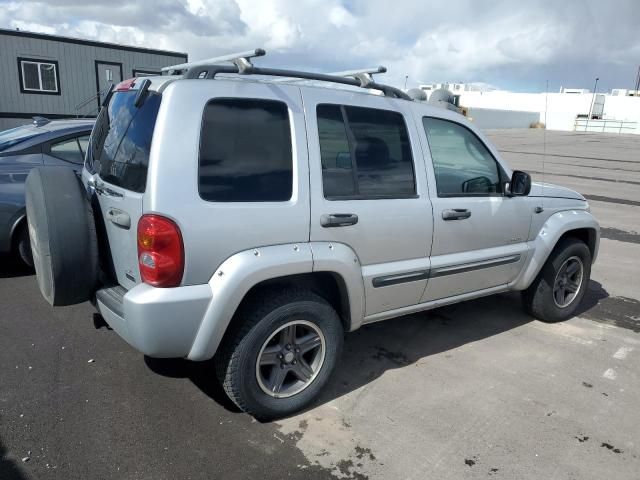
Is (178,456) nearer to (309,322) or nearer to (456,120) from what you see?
(309,322)

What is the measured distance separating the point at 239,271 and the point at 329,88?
1312 mm

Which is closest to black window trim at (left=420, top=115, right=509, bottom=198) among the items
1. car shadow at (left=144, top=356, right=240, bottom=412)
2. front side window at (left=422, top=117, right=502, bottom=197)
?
front side window at (left=422, top=117, right=502, bottom=197)

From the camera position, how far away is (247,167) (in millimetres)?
2803

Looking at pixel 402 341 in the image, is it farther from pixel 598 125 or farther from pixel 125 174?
pixel 598 125

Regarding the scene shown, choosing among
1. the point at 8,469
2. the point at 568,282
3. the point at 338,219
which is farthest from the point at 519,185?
the point at 8,469

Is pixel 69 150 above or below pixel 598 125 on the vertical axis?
below

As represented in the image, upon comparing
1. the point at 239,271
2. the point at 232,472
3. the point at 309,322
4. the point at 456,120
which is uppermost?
the point at 456,120

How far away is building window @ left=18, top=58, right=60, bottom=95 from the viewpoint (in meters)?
18.1

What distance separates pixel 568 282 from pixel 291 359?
2.90m

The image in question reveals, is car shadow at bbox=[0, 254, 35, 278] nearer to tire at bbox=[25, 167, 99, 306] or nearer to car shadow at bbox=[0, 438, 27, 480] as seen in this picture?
tire at bbox=[25, 167, 99, 306]

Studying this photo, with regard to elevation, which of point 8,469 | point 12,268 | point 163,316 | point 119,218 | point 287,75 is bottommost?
point 8,469

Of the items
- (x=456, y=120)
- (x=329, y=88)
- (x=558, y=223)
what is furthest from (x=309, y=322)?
(x=558, y=223)

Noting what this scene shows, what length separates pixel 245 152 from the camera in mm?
2805

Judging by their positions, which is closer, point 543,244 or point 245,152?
point 245,152
